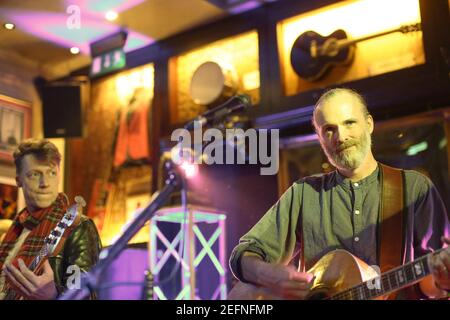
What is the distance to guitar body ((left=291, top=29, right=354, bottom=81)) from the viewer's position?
3.08 metres

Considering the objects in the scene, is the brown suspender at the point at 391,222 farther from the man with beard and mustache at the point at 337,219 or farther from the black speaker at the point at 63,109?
the black speaker at the point at 63,109

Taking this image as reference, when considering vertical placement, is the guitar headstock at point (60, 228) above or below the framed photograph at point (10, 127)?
below

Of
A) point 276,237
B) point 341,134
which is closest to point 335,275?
point 276,237

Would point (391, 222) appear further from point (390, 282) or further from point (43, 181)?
point (43, 181)

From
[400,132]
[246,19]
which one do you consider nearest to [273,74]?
[246,19]

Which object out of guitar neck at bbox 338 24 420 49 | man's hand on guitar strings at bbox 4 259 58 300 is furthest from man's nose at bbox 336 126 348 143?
guitar neck at bbox 338 24 420 49

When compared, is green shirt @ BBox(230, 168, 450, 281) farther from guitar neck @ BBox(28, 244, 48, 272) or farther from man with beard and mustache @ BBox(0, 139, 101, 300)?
guitar neck @ BBox(28, 244, 48, 272)

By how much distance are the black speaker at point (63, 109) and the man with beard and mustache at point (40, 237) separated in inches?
30.8

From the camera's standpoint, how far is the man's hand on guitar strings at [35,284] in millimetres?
2000

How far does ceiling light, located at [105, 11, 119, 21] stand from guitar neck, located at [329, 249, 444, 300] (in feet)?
8.40

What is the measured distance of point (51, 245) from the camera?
2055 mm

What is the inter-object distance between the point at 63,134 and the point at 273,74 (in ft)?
4.24

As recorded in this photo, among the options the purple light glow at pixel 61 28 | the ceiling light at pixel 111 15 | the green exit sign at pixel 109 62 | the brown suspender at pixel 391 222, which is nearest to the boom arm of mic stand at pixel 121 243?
the brown suspender at pixel 391 222

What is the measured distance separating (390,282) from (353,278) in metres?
0.10
